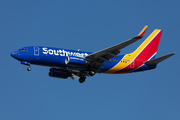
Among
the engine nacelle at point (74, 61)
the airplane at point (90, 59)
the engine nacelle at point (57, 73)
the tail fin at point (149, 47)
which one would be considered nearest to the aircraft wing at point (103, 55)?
the airplane at point (90, 59)

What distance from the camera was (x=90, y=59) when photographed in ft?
155

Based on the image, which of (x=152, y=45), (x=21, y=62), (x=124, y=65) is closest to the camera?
(x=21, y=62)

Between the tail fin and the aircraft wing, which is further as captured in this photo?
the tail fin

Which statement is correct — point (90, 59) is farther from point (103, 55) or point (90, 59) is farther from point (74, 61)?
point (74, 61)

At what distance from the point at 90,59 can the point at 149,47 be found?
11.9 m

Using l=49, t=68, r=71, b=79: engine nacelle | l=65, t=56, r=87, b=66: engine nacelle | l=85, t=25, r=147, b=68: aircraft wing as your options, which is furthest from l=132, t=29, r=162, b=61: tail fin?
l=49, t=68, r=71, b=79: engine nacelle

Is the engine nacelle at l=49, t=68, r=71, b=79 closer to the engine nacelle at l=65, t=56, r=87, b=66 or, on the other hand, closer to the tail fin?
the engine nacelle at l=65, t=56, r=87, b=66

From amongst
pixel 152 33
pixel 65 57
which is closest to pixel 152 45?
pixel 152 33

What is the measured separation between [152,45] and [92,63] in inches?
482

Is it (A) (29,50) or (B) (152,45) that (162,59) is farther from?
(A) (29,50)

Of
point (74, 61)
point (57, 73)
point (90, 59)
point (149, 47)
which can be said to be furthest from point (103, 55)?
point (149, 47)

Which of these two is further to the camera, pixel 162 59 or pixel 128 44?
pixel 162 59

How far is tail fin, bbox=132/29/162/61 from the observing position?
52375mm

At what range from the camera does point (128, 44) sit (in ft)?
139
